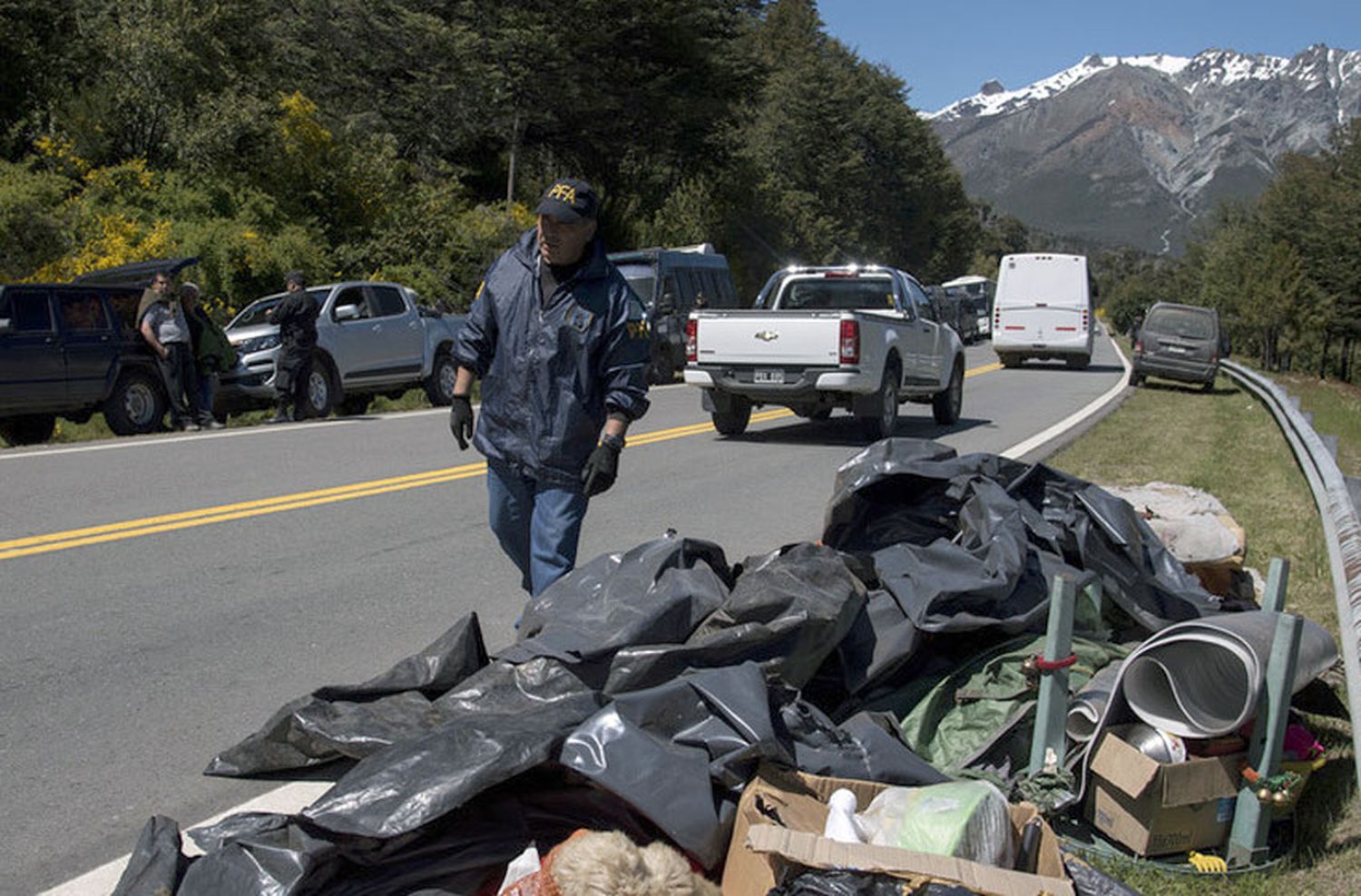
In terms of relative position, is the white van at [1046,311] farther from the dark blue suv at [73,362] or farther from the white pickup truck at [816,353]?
the dark blue suv at [73,362]

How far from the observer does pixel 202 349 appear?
604 inches

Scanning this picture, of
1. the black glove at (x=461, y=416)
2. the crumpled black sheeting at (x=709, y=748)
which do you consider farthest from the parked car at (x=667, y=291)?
the crumpled black sheeting at (x=709, y=748)

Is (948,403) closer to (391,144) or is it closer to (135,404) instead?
(135,404)

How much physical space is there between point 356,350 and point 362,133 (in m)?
15.8

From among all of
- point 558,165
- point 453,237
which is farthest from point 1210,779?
point 558,165

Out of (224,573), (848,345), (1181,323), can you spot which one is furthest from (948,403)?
(1181,323)

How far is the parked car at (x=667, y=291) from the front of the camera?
896 inches

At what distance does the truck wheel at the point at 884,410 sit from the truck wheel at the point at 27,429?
961 cm

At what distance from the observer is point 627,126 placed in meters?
40.3

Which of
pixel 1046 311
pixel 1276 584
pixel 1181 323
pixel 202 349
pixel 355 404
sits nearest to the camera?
pixel 1276 584

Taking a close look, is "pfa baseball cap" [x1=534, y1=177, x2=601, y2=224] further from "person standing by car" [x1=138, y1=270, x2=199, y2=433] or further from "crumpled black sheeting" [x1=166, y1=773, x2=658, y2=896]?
"person standing by car" [x1=138, y1=270, x2=199, y2=433]

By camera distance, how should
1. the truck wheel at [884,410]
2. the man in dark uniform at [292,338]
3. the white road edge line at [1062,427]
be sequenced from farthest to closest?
1. the man in dark uniform at [292,338]
2. the truck wheel at [884,410]
3. the white road edge line at [1062,427]

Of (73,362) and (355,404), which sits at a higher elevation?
(73,362)

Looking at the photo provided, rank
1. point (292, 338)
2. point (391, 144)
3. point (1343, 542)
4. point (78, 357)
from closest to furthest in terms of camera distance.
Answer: point (1343, 542)
point (78, 357)
point (292, 338)
point (391, 144)
